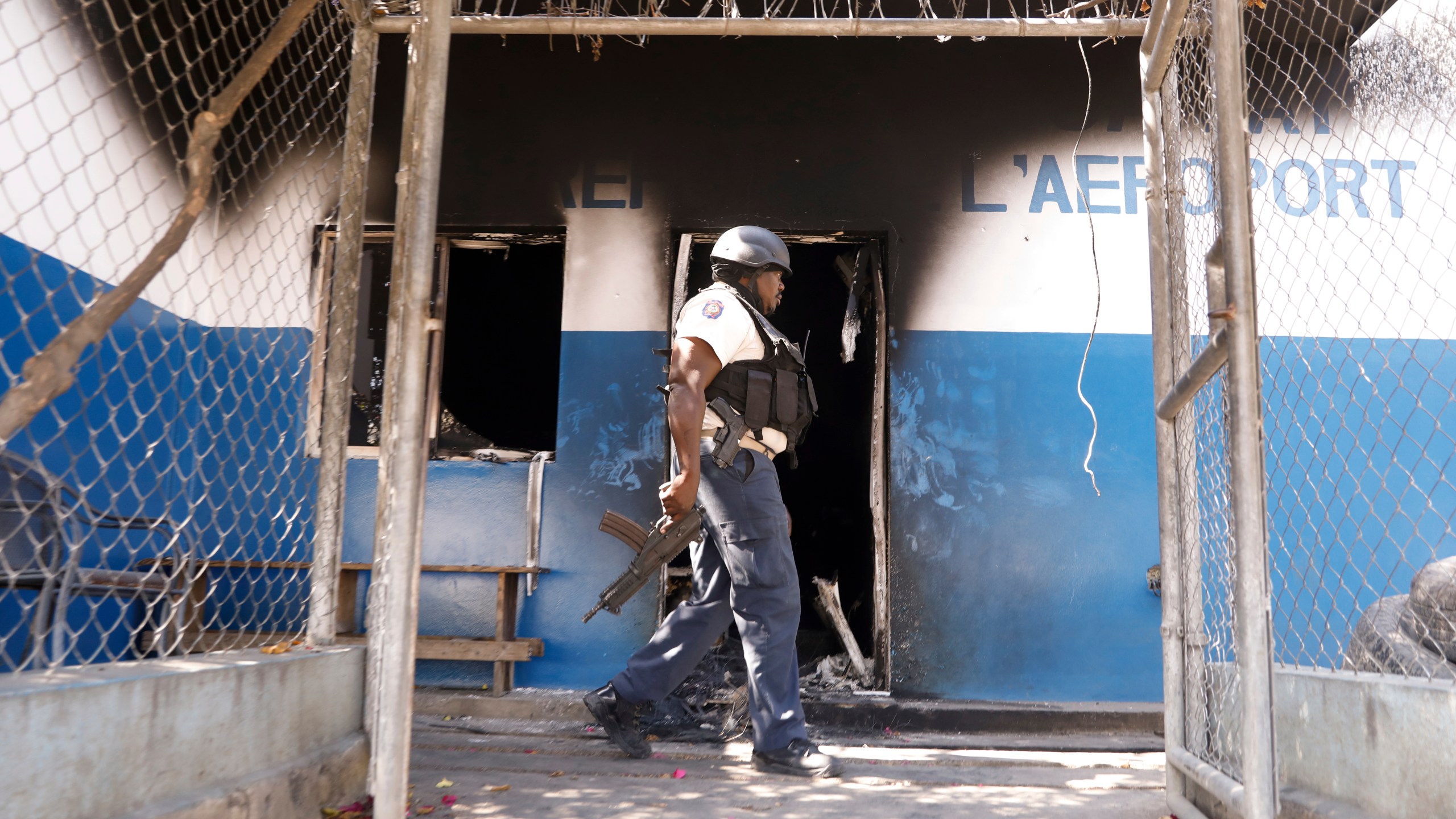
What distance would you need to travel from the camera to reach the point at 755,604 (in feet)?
10.4

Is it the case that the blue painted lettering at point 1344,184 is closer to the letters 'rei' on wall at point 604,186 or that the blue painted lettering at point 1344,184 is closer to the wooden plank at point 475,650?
the letters 'rei' on wall at point 604,186

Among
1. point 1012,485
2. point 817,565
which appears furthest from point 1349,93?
point 817,565

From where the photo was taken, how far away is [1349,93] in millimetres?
4617

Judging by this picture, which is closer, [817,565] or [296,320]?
[296,320]

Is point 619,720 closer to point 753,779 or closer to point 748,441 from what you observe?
point 753,779

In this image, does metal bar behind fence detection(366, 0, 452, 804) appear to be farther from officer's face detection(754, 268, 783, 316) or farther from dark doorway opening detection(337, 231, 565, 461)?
dark doorway opening detection(337, 231, 565, 461)

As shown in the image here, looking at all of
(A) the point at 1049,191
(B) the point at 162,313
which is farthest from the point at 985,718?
(B) the point at 162,313

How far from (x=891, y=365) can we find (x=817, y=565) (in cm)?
294

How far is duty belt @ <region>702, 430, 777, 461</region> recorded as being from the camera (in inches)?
129

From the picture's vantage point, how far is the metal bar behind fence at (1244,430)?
178cm

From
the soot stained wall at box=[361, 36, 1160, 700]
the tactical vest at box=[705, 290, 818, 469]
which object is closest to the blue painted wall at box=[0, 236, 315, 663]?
the soot stained wall at box=[361, 36, 1160, 700]

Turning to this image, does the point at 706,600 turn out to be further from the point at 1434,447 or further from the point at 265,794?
the point at 1434,447

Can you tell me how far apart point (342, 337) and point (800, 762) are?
1.89 metres

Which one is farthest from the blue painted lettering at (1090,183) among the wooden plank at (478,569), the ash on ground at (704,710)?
the wooden plank at (478,569)
